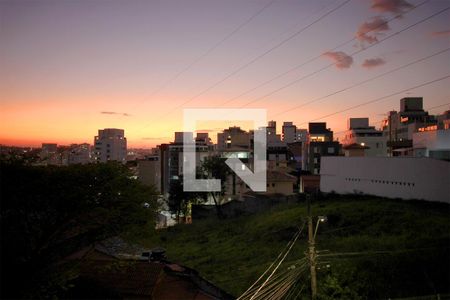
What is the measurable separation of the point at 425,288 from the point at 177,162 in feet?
183

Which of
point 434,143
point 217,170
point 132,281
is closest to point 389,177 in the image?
point 434,143

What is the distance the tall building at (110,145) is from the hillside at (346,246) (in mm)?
67439

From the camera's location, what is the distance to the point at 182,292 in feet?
63.4

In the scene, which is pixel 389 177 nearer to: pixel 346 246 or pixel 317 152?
pixel 346 246

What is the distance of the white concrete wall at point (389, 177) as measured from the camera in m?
20.8

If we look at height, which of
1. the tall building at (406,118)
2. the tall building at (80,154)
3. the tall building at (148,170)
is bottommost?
the tall building at (148,170)

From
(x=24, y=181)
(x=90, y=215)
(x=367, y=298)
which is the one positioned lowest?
(x=367, y=298)

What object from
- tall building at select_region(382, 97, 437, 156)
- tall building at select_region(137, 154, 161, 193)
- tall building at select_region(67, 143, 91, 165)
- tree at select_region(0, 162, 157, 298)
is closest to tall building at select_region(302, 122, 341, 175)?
tall building at select_region(382, 97, 437, 156)

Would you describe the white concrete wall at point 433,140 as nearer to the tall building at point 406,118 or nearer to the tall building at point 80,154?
the tall building at point 406,118

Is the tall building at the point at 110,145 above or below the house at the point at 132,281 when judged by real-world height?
above

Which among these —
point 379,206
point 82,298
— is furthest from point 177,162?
point 82,298

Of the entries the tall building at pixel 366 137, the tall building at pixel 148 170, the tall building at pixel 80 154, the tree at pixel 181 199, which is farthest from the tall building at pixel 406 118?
the tall building at pixel 80 154

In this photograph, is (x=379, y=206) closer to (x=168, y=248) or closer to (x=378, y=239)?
(x=378, y=239)

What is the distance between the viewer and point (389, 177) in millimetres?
24781
